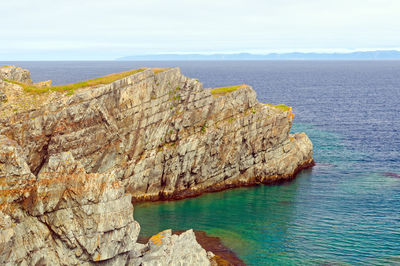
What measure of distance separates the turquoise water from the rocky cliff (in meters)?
4.89

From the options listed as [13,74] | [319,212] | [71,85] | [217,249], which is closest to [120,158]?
[71,85]

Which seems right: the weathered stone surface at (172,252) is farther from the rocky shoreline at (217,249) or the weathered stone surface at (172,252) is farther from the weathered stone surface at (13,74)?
the weathered stone surface at (13,74)

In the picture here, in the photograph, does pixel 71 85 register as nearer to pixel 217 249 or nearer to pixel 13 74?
pixel 13 74

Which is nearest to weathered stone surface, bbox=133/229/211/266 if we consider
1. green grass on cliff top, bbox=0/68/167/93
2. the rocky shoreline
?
the rocky shoreline

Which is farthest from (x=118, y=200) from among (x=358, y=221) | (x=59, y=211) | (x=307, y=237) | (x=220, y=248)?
(x=358, y=221)

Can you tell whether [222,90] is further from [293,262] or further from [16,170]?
[16,170]

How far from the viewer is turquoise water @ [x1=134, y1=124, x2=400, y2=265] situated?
4656 cm

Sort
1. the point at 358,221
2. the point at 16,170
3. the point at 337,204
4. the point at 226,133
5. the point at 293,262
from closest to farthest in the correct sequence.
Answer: the point at 16,170 → the point at 293,262 → the point at 358,221 → the point at 337,204 → the point at 226,133

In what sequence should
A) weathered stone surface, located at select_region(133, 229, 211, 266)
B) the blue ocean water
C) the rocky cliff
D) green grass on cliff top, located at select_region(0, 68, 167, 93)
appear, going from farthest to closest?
green grass on cliff top, located at select_region(0, 68, 167, 93) → the blue ocean water → weathered stone surface, located at select_region(133, 229, 211, 266) → the rocky cliff

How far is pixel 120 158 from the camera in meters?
64.1

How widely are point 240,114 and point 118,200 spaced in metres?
44.0

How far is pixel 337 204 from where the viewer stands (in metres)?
60.7

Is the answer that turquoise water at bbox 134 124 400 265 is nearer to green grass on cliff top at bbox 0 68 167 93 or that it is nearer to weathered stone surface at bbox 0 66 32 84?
green grass on cliff top at bbox 0 68 167 93

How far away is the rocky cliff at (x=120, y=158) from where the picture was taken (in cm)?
3297
